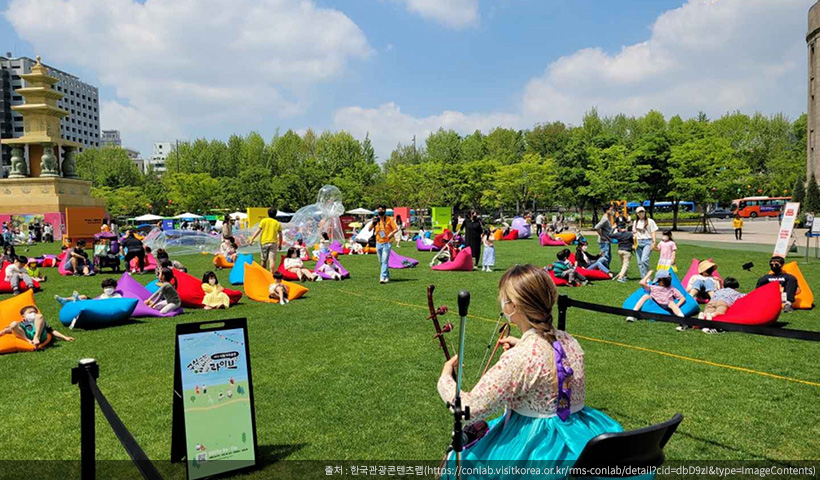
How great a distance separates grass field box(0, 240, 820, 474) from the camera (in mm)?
5004

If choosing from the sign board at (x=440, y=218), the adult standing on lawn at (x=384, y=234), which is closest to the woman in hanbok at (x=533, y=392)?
the adult standing on lawn at (x=384, y=234)

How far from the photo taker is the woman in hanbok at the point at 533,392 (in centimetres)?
269

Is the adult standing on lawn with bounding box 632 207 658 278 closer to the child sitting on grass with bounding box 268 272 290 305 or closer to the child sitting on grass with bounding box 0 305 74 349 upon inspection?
the child sitting on grass with bounding box 268 272 290 305

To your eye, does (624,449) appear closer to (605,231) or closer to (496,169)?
(605,231)

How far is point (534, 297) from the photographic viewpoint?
9.05ft

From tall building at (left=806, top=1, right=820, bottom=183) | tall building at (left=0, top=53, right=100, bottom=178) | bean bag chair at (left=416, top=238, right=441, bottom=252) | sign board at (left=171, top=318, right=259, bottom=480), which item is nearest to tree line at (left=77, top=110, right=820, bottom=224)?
tall building at (left=806, top=1, right=820, bottom=183)

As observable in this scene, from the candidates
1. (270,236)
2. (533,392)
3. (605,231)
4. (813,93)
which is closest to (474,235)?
(605,231)

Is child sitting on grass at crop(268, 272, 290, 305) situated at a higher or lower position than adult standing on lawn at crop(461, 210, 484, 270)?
lower

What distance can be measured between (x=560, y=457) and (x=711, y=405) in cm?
405

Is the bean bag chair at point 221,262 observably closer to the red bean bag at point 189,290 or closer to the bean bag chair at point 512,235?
the red bean bag at point 189,290

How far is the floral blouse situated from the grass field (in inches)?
87.6

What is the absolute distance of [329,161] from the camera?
73.2m

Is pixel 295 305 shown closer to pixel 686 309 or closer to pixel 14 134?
pixel 686 309

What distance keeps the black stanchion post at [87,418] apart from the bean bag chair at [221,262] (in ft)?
58.7
